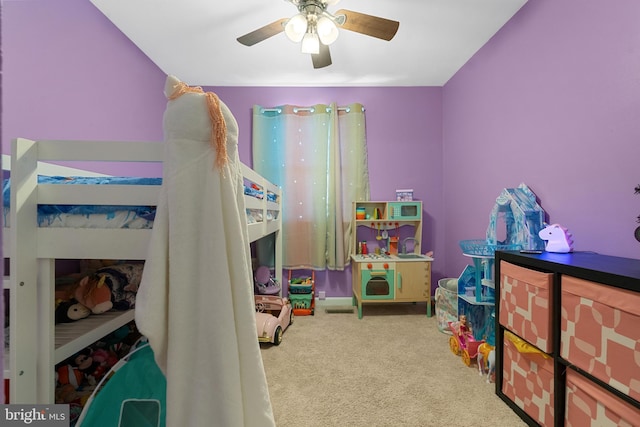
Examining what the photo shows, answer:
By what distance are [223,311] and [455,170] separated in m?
2.89

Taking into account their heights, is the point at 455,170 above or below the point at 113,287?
above

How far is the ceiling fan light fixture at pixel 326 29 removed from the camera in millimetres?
1762

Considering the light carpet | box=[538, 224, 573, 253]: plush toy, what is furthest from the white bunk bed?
box=[538, 224, 573, 253]: plush toy

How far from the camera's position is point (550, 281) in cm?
138

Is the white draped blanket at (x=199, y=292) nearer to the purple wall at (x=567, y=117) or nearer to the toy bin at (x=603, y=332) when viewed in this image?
the toy bin at (x=603, y=332)

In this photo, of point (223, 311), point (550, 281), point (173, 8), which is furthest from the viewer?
point (173, 8)

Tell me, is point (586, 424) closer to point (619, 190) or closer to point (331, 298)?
point (619, 190)

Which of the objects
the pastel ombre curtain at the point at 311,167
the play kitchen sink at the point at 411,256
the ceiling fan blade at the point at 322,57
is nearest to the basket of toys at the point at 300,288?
the pastel ombre curtain at the point at 311,167

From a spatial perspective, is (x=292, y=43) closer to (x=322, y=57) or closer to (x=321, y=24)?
(x=322, y=57)

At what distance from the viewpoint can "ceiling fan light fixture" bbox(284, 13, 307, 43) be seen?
5.82ft

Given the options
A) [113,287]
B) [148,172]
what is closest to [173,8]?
[148,172]

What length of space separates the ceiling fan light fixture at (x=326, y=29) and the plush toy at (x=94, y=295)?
186 cm

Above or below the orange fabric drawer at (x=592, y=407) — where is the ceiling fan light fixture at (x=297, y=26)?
above

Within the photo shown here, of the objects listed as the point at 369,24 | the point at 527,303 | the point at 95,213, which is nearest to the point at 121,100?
the point at 95,213
